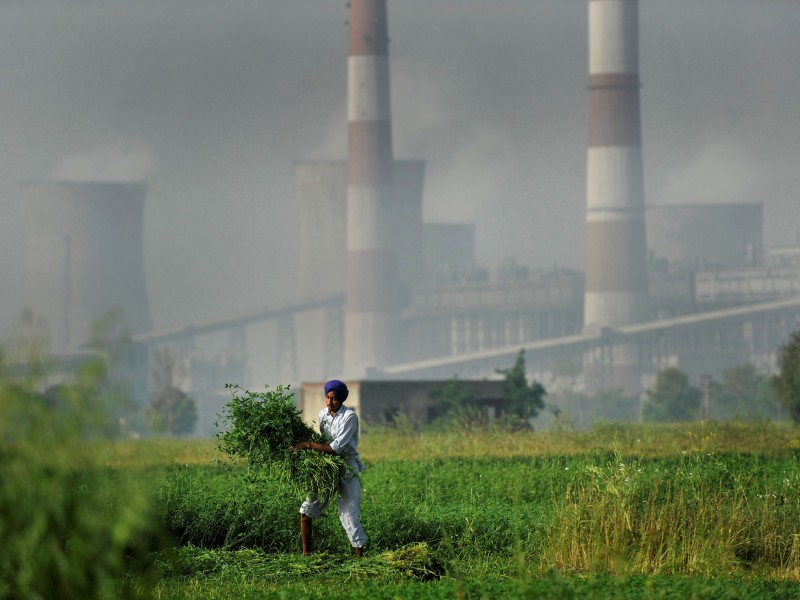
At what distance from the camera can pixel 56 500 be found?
3928mm

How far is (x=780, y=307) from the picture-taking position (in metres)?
83.1

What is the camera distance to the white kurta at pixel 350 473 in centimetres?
711

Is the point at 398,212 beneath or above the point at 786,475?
above

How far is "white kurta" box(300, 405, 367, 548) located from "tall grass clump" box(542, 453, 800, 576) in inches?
37.5

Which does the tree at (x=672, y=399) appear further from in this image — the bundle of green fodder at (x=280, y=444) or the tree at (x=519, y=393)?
the bundle of green fodder at (x=280, y=444)

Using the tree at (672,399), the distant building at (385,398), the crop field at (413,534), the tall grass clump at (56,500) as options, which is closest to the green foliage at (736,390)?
the tree at (672,399)

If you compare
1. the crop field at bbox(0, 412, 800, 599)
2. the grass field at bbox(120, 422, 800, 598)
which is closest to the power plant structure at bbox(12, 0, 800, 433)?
the grass field at bbox(120, 422, 800, 598)

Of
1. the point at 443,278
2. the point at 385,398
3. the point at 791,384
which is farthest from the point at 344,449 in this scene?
the point at 443,278

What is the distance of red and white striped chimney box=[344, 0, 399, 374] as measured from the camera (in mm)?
69312

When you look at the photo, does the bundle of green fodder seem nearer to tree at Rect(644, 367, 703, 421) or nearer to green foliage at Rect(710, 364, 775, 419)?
tree at Rect(644, 367, 703, 421)

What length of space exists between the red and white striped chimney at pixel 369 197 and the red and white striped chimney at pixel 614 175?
1029cm

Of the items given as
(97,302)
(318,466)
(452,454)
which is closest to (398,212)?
(97,302)

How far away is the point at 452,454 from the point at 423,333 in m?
78.4

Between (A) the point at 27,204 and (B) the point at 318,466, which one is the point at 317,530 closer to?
(B) the point at 318,466
